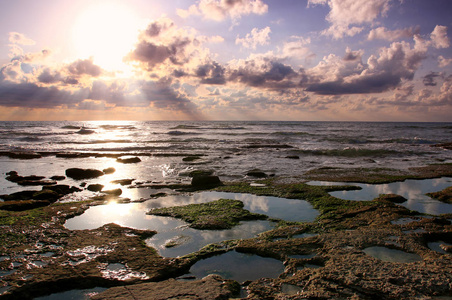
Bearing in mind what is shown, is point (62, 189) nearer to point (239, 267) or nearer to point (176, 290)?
point (176, 290)

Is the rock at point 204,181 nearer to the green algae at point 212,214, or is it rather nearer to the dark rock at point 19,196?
the green algae at point 212,214

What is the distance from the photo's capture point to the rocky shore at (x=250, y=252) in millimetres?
4711

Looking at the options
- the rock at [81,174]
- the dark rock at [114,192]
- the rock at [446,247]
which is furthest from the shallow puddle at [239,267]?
the rock at [81,174]

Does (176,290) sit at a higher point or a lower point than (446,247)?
lower

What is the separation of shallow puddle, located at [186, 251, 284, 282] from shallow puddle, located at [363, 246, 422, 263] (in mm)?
2050

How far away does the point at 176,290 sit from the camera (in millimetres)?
4773

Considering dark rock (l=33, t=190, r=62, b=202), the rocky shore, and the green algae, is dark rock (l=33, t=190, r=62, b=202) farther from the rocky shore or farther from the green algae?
the green algae

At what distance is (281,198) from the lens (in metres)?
11.2

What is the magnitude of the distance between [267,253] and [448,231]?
4.69m

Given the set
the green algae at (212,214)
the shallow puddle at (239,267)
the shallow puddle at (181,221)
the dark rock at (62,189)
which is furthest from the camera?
the dark rock at (62,189)

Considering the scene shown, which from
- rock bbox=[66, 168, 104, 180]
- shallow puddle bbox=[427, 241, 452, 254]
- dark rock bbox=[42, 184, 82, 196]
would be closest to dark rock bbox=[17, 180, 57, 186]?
rock bbox=[66, 168, 104, 180]

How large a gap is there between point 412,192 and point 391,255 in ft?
24.5

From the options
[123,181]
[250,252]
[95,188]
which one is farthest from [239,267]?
[123,181]

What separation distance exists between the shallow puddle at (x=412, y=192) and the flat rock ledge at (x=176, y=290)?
25.4 feet
